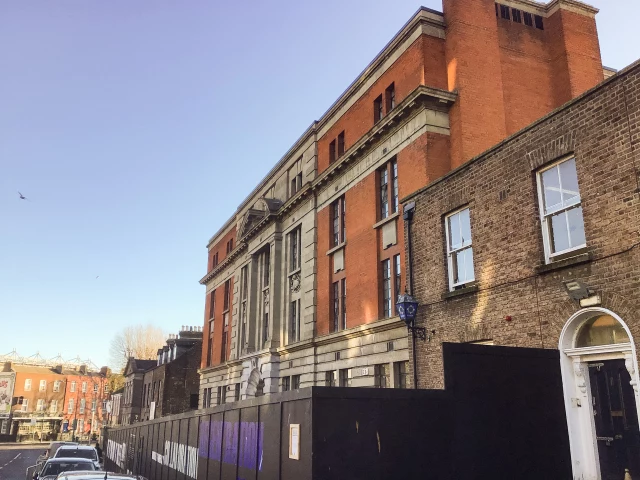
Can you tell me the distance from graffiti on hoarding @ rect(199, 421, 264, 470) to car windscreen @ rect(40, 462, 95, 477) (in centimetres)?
504

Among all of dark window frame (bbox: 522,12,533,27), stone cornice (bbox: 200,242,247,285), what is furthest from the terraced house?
stone cornice (bbox: 200,242,247,285)

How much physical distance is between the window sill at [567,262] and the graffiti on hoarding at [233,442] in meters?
6.36

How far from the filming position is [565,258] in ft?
34.4

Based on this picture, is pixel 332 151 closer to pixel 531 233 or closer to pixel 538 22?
pixel 538 22

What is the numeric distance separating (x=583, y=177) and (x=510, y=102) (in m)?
12.4

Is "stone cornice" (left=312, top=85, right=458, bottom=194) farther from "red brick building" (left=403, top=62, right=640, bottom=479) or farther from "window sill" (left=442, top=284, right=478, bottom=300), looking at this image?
"window sill" (left=442, top=284, right=478, bottom=300)

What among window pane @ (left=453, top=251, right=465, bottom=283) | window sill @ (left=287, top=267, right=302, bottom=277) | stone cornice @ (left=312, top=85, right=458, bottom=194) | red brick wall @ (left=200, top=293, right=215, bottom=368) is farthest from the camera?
red brick wall @ (left=200, top=293, right=215, bottom=368)

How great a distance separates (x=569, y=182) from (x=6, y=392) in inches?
3975

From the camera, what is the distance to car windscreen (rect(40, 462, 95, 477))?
16.0 meters

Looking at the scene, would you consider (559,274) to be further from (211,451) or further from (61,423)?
(61,423)

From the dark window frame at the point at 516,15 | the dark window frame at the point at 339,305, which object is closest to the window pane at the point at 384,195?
the dark window frame at the point at 339,305

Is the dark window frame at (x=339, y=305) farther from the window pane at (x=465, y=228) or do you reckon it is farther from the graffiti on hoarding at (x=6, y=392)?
the graffiti on hoarding at (x=6, y=392)

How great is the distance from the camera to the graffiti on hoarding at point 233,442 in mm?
9872

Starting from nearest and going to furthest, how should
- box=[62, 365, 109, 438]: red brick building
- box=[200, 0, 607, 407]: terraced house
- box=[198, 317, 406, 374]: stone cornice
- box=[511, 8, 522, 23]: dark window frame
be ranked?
1. box=[198, 317, 406, 374]: stone cornice
2. box=[200, 0, 607, 407]: terraced house
3. box=[511, 8, 522, 23]: dark window frame
4. box=[62, 365, 109, 438]: red brick building
